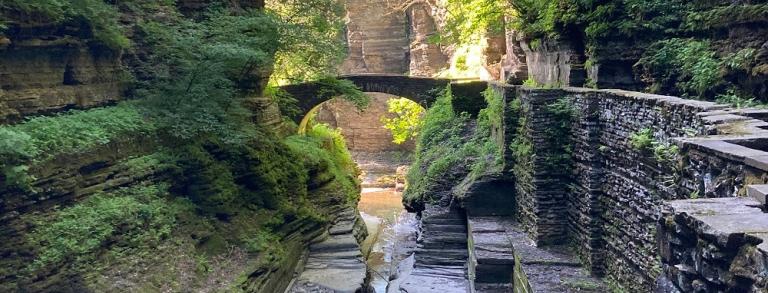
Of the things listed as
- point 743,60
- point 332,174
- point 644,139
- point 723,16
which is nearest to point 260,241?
point 332,174

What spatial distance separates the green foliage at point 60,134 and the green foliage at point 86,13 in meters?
1.34

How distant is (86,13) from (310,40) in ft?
26.0

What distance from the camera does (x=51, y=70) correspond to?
405 inches

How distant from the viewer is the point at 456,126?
61.0ft

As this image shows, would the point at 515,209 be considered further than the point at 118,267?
Yes

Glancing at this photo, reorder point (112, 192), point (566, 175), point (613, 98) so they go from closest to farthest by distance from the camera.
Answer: point (613, 98) < point (112, 192) < point (566, 175)

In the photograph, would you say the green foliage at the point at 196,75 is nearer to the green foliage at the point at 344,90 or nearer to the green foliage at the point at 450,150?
the green foliage at the point at 450,150

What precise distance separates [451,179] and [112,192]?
881cm

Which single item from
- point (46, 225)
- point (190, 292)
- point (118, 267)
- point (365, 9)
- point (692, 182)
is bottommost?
point (190, 292)

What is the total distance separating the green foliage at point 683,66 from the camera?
9.23 metres

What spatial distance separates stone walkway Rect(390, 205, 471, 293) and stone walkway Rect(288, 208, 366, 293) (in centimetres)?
122

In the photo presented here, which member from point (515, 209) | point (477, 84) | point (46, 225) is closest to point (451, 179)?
point (515, 209)

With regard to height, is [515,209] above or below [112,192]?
below

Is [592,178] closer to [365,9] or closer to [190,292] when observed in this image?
[190,292]
